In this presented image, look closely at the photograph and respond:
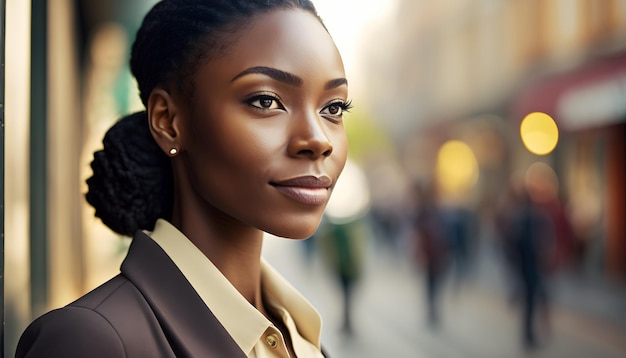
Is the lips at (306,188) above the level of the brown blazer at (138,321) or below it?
above

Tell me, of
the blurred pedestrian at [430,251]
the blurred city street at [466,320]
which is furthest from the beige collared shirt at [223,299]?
the blurred pedestrian at [430,251]

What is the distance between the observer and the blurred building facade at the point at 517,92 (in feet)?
42.0

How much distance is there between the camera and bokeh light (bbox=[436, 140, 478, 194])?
18.5 metres

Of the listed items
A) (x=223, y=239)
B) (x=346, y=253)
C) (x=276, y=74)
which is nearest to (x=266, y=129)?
(x=276, y=74)

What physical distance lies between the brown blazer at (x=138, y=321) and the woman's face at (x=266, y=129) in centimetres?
19

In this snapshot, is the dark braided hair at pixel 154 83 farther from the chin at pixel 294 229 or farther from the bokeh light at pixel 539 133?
the bokeh light at pixel 539 133

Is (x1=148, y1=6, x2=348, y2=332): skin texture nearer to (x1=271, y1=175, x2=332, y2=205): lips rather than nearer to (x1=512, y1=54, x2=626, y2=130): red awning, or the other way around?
(x1=271, y1=175, x2=332, y2=205): lips

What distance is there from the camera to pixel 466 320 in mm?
9953

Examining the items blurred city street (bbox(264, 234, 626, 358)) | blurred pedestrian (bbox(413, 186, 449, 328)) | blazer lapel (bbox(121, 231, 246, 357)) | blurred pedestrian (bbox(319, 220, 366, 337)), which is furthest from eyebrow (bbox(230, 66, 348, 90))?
blurred pedestrian (bbox(413, 186, 449, 328))

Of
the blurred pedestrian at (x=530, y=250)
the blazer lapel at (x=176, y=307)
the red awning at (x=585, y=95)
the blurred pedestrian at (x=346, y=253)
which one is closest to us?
the blazer lapel at (x=176, y=307)

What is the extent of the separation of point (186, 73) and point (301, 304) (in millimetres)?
653

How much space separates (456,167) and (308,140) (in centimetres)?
1821

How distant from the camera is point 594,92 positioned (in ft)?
42.5

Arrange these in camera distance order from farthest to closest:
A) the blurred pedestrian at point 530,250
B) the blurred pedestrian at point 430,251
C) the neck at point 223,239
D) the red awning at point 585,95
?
the red awning at point 585,95 < the blurred pedestrian at point 430,251 < the blurred pedestrian at point 530,250 < the neck at point 223,239
